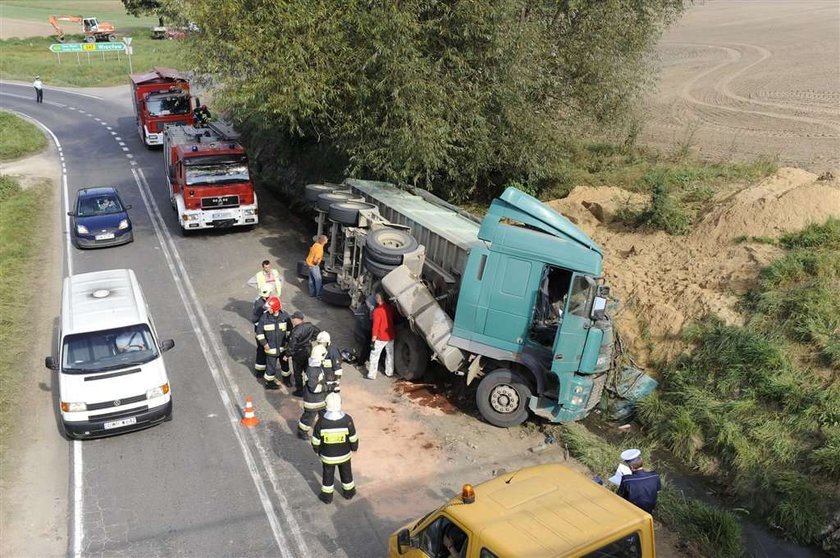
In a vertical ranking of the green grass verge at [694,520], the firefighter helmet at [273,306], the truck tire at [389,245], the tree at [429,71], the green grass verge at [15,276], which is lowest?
the green grass verge at [15,276]

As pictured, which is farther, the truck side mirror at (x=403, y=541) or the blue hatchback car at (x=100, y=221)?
the blue hatchback car at (x=100, y=221)

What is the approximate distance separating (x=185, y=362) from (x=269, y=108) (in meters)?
6.49

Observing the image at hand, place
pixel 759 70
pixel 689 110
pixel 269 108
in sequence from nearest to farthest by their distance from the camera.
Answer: pixel 269 108 < pixel 689 110 < pixel 759 70

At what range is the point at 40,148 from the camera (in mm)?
31188

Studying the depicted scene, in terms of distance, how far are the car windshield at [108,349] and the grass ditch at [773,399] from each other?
7.74m

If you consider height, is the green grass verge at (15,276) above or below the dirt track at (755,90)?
below

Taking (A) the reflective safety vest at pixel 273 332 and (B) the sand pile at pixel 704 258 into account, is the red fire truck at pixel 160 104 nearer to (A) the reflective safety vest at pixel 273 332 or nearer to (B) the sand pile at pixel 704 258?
(B) the sand pile at pixel 704 258

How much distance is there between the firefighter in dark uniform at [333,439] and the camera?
28.0ft

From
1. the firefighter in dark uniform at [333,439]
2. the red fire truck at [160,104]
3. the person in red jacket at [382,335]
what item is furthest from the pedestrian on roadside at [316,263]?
the red fire truck at [160,104]

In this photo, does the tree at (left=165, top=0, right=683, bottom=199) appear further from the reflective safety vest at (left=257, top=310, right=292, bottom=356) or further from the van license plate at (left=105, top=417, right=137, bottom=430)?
the van license plate at (left=105, top=417, right=137, bottom=430)

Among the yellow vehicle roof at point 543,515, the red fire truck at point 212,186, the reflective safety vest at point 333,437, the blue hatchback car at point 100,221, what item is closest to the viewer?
the yellow vehicle roof at point 543,515

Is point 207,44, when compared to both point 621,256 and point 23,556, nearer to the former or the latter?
point 621,256

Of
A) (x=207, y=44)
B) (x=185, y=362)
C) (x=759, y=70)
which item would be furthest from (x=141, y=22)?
(x=185, y=362)

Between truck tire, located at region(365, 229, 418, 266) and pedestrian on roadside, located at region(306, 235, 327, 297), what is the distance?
2500 mm
